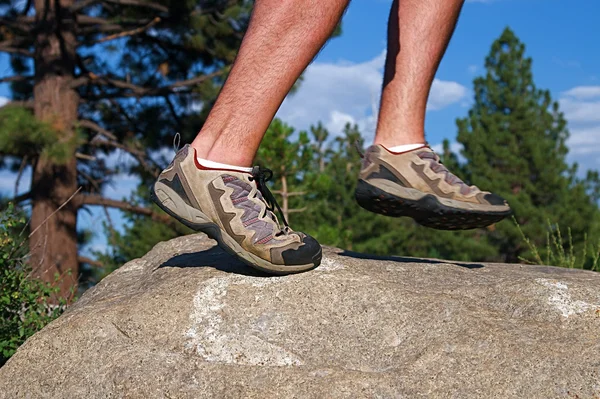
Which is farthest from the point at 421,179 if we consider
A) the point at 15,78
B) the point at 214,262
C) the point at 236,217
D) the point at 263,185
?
the point at 15,78

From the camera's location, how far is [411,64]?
2.30 meters

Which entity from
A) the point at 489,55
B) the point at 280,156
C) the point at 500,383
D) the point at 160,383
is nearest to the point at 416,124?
the point at 500,383

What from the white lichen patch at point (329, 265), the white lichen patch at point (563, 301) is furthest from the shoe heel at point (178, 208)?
the white lichen patch at point (563, 301)

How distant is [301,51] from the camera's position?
200 centimetres

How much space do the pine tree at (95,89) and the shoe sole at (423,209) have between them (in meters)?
5.84

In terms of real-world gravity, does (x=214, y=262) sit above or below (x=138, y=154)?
above

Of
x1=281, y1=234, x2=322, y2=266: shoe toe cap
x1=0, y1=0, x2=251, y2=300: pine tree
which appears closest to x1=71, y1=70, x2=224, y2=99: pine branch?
x1=0, y1=0, x2=251, y2=300: pine tree

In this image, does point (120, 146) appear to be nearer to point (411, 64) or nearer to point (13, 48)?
point (13, 48)

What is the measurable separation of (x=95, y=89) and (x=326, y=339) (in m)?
9.12

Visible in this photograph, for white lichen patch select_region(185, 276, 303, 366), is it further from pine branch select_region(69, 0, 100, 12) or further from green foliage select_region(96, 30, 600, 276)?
green foliage select_region(96, 30, 600, 276)

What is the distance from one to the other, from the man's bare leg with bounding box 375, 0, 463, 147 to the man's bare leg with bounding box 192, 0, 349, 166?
0.36 meters

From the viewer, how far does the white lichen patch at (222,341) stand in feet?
5.85

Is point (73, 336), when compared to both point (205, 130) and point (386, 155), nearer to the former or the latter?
point (205, 130)

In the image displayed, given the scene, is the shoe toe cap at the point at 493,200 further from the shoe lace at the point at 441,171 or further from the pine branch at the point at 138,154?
the pine branch at the point at 138,154
